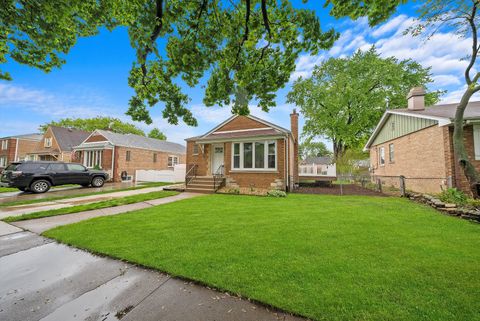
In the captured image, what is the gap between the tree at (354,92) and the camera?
72.1 feet

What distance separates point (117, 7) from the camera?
4680 mm

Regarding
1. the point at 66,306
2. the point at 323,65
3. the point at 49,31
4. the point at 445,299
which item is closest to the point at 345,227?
the point at 445,299

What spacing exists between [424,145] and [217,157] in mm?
12466

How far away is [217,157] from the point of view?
14461mm

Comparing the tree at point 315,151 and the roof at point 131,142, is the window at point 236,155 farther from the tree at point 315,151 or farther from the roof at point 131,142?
the tree at point 315,151

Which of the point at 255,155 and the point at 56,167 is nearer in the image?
the point at 255,155

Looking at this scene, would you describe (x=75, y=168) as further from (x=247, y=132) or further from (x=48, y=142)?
(x=48, y=142)

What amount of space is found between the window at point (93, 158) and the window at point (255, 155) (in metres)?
16.2

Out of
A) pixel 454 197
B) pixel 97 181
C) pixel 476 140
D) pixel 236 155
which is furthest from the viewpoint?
pixel 97 181

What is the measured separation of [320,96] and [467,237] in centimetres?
2396

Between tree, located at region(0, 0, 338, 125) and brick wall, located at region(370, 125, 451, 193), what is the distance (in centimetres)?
829

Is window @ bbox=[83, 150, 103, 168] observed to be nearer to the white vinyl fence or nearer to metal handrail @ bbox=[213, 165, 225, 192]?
the white vinyl fence

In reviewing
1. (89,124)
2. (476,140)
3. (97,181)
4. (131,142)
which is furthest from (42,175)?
(89,124)

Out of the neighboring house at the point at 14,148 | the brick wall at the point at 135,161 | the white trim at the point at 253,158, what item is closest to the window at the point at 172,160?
the brick wall at the point at 135,161
